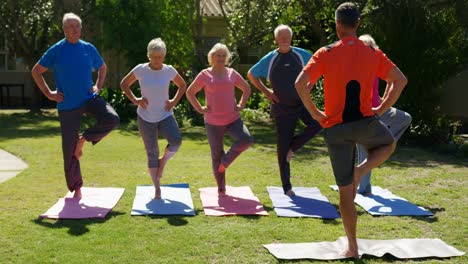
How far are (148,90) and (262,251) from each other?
2561 millimetres

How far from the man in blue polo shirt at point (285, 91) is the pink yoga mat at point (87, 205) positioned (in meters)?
2.08

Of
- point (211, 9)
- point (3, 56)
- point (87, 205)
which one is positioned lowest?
point (87, 205)

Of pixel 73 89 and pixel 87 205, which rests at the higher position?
pixel 73 89

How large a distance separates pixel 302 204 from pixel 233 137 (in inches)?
43.7

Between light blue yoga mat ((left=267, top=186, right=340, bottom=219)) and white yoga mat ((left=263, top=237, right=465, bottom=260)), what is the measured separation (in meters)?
1.05

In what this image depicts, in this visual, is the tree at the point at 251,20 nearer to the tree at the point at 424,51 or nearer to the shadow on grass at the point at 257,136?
the shadow on grass at the point at 257,136

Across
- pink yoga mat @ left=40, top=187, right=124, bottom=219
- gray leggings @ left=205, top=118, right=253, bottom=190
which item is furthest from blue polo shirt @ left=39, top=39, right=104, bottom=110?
gray leggings @ left=205, top=118, right=253, bottom=190

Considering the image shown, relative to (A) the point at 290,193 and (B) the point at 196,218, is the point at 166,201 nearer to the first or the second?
(B) the point at 196,218

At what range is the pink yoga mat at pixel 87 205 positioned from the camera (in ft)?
19.7

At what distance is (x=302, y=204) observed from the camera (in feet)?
21.8

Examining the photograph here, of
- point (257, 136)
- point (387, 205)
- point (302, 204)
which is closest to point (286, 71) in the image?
point (302, 204)

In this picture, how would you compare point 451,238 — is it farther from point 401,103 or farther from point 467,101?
point 467,101

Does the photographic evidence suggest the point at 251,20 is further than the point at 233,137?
Yes

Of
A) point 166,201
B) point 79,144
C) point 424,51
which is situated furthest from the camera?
point 424,51
